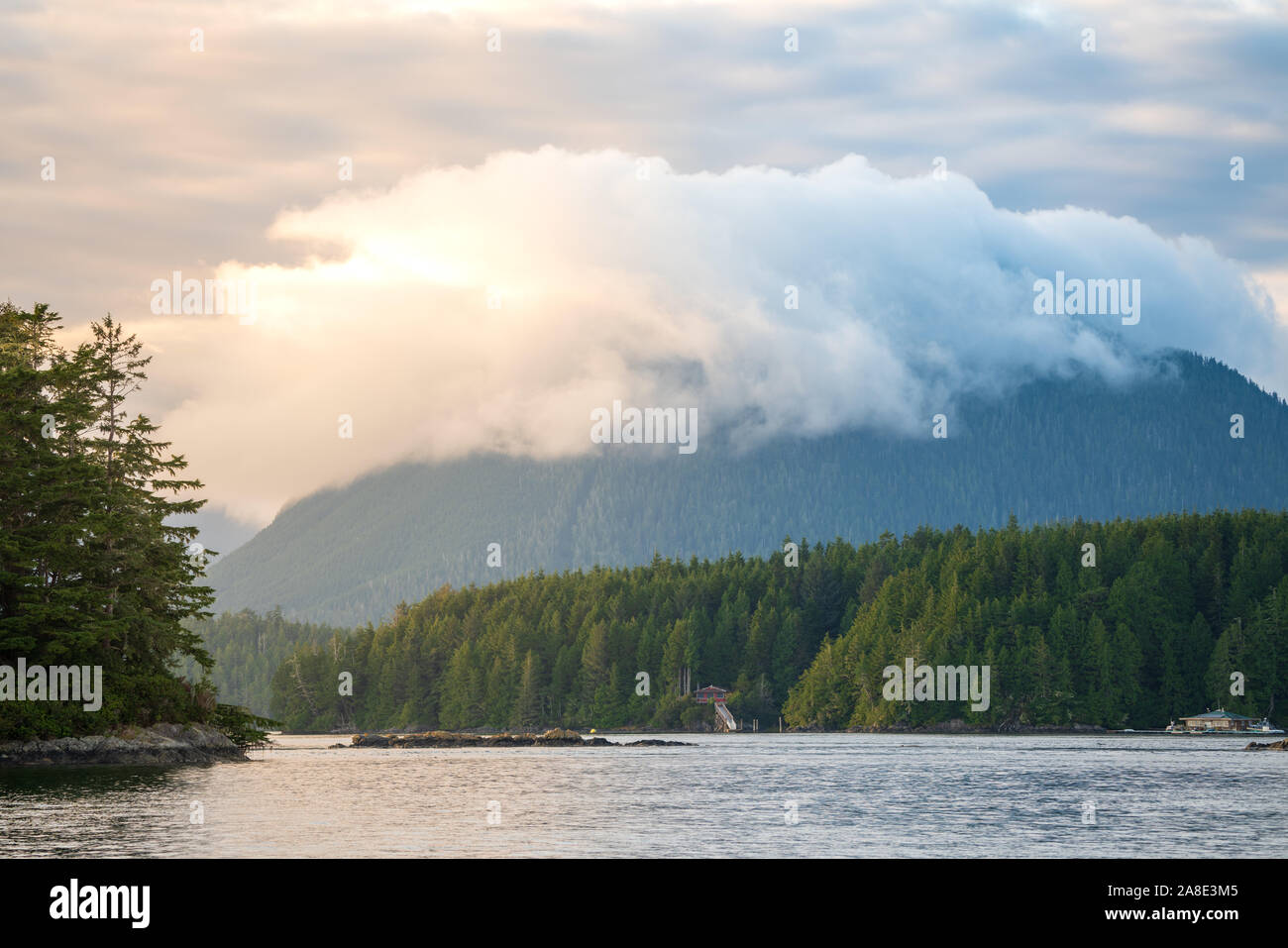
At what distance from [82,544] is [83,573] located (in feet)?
7.53

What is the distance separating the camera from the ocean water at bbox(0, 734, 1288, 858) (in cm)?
5669

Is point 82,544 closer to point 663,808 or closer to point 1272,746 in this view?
point 663,808

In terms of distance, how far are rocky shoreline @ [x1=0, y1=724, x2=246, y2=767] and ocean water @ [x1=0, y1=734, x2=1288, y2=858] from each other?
2.48 meters

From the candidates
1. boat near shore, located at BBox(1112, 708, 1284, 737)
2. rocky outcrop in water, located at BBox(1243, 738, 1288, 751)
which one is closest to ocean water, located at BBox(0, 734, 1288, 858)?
rocky outcrop in water, located at BBox(1243, 738, 1288, 751)

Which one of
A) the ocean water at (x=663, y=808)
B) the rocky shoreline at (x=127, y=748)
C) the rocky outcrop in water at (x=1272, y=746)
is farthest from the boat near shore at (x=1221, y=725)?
the rocky shoreline at (x=127, y=748)

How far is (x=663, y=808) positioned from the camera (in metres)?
75.6

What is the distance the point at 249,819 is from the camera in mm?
66062

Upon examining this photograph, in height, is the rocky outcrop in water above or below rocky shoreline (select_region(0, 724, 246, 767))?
below

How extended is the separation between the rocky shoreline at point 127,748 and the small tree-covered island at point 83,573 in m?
0.09

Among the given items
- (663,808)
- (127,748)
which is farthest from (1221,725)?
(127,748)

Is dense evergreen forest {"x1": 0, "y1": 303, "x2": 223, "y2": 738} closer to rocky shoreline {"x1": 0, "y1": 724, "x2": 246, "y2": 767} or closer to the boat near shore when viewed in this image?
rocky shoreline {"x1": 0, "y1": 724, "x2": 246, "y2": 767}
